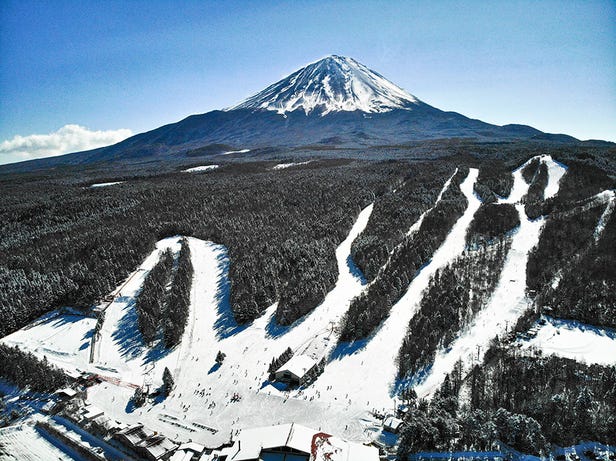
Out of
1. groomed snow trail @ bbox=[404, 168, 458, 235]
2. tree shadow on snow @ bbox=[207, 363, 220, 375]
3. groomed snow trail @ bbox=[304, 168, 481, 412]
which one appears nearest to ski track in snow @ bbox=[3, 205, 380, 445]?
tree shadow on snow @ bbox=[207, 363, 220, 375]

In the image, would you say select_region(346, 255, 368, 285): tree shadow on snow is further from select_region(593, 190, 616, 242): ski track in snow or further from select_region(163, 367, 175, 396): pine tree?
select_region(593, 190, 616, 242): ski track in snow

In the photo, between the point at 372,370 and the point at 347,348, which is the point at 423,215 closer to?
the point at 347,348

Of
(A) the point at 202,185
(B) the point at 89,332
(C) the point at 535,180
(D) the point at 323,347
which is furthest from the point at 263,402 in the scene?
(A) the point at 202,185

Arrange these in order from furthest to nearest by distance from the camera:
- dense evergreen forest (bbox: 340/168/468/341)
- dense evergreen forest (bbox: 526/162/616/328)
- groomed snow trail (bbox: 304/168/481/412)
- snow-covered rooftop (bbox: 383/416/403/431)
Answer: dense evergreen forest (bbox: 340/168/468/341) < dense evergreen forest (bbox: 526/162/616/328) < groomed snow trail (bbox: 304/168/481/412) < snow-covered rooftop (bbox: 383/416/403/431)

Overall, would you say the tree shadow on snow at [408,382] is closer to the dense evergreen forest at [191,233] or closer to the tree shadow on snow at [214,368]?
the dense evergreen forest at [191,233]

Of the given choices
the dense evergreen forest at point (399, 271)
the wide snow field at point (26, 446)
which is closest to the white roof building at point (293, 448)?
the wide snow field at point (26, 446)

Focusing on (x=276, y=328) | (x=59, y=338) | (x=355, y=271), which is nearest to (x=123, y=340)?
(x=59, y=338)
